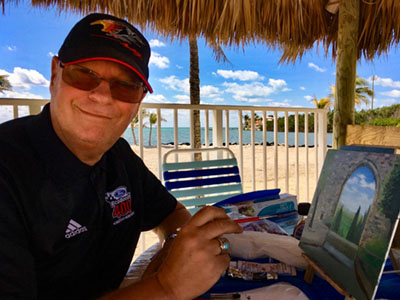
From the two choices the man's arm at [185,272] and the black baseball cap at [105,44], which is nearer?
the man's arm at [185,272]

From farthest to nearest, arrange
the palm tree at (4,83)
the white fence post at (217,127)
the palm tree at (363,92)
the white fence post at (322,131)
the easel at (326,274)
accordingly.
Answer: the palm tree at (363,92) < the palm tree at (4,83) < the white fence post at (322,131) < the white fence post at (217,127) < the easel at (326,274)

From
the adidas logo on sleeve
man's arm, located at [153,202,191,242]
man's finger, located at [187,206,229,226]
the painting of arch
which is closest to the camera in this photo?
the painting of arch

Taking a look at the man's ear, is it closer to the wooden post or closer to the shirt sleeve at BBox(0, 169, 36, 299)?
the shirt sleeve at BBox(0, 169, 36, 299)

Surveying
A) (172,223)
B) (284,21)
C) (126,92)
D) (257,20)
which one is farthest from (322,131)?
(126,92)

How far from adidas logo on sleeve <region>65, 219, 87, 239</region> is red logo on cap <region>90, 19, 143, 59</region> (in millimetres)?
624

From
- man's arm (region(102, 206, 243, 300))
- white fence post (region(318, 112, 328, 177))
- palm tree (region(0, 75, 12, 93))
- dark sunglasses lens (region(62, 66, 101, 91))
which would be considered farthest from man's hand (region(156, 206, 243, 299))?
palm tree (region(0, 75, 12, 93))

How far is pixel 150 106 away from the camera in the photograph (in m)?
2.75

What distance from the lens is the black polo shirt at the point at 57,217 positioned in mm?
660

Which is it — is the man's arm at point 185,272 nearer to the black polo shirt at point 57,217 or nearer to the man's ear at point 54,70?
the black polo shirt at point 57,217

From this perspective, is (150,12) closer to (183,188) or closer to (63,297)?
(183,188)

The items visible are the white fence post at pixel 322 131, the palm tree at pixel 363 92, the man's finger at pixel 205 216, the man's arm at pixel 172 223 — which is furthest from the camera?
the palm tree at pixel 363 92

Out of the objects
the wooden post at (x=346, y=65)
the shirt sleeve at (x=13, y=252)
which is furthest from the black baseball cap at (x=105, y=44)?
the wooden post at (x=346, y=65)

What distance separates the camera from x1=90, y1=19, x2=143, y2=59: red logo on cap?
0.94 metres

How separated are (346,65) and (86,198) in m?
3.45
